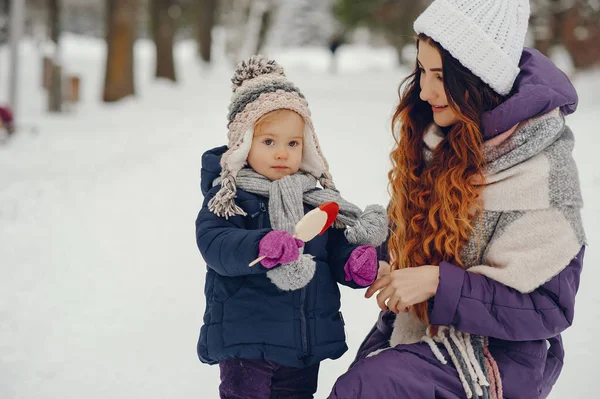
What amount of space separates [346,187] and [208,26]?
1726 centimetres

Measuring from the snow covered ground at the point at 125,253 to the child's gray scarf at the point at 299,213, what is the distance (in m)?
1.23

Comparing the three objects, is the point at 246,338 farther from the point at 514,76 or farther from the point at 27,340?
the point at 27,340

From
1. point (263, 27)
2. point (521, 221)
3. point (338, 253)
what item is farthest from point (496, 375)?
point (263, 27)

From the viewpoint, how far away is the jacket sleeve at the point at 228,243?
2.29 metres

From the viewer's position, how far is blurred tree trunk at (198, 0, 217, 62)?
900 inches

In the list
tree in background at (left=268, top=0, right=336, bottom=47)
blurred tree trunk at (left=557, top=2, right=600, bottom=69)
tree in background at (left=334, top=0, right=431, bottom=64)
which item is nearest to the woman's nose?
blurred tree trunk at (left=557, top=2, right=600, bottom=69)

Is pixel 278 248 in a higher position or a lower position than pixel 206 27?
lower

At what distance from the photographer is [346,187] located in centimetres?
727

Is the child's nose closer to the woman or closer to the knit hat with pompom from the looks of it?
the knit hat with pompom

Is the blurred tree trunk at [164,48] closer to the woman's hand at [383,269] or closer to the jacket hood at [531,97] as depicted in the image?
the woman's hand at [383,269]

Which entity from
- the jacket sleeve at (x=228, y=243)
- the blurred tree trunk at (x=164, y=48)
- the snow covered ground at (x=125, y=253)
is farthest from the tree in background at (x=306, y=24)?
the jacket sleeve at (x=228, y=243)

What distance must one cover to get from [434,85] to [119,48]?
12468mm

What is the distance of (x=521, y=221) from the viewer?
2414 mm

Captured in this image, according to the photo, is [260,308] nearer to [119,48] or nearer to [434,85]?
[434,85]
